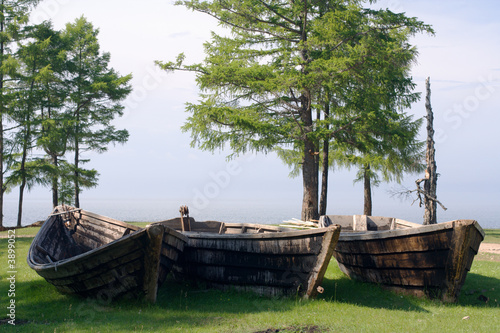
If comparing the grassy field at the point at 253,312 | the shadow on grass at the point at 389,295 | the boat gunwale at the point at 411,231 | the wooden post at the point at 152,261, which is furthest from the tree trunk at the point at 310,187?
the wooden post at the point at 152,261

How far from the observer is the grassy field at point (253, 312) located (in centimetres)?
657

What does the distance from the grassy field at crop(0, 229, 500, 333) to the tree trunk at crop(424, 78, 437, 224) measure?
13.1 m

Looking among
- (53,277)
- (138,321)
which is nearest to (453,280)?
(138,321)

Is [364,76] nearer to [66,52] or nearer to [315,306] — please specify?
[315,306]

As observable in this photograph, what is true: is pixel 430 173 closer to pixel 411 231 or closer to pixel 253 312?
pixel 411 231

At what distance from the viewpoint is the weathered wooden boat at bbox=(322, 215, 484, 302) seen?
7.60 meters

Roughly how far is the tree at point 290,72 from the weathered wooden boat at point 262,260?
9.45 m

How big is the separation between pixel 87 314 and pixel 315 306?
3990 mm

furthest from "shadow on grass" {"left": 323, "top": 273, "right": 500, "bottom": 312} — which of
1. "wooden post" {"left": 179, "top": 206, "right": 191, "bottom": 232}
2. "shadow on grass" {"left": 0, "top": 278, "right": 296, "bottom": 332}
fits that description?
"wooden post" {"left": 179, "top": 206, "right": 191, "bottom": 232}

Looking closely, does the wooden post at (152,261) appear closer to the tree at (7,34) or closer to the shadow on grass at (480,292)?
the shadow on grass at (480,292)

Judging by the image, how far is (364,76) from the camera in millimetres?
18172

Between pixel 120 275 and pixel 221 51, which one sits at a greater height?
pixel 221 51

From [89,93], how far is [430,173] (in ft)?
76.3

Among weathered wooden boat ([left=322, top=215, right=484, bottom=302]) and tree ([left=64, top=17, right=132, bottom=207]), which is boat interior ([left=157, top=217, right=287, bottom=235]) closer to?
weathered wooden boat ([left=322, top=215, right=484, bottom=302])
